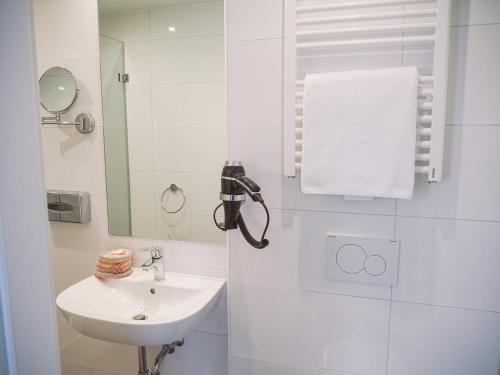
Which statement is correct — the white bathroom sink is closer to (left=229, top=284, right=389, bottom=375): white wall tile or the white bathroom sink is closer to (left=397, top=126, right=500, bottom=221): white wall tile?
(left=229, top=284, right=389, bottom=375): white wall tile

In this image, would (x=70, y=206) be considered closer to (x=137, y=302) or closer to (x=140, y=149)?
(x=140, y=149)

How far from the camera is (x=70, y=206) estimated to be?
1.74 metres

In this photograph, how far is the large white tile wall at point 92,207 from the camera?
5.16ft

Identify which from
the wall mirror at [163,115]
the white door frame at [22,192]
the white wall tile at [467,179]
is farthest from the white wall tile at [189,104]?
the white door frame at [22,192]

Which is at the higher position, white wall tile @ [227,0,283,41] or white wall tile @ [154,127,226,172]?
white wall tile @ [227,0,283,41]

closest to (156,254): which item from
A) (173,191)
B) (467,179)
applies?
(173,191)

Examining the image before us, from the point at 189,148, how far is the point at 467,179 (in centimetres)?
110

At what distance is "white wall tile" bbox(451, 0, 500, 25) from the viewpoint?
1044 mm

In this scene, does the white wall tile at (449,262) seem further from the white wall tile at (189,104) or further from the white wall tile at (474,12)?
the white wall tile at (189,104)

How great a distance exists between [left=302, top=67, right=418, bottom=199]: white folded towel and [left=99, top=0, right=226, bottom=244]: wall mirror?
0.47m

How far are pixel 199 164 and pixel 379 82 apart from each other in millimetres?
822

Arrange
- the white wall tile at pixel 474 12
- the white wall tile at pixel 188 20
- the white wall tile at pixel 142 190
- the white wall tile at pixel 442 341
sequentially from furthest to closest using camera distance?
the white wall tile at pixel 142 190 → the white wall tile at pixel 188 20 → the white wall tile at pixel 442 341 → the white wall tile at pixel 474 12

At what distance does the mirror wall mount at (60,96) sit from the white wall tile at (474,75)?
5.17 ft

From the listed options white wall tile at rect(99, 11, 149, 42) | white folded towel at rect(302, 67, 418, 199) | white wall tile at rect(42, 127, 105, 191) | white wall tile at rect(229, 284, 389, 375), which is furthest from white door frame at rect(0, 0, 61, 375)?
white wall tile at rect(42, 127, 105, 191)
